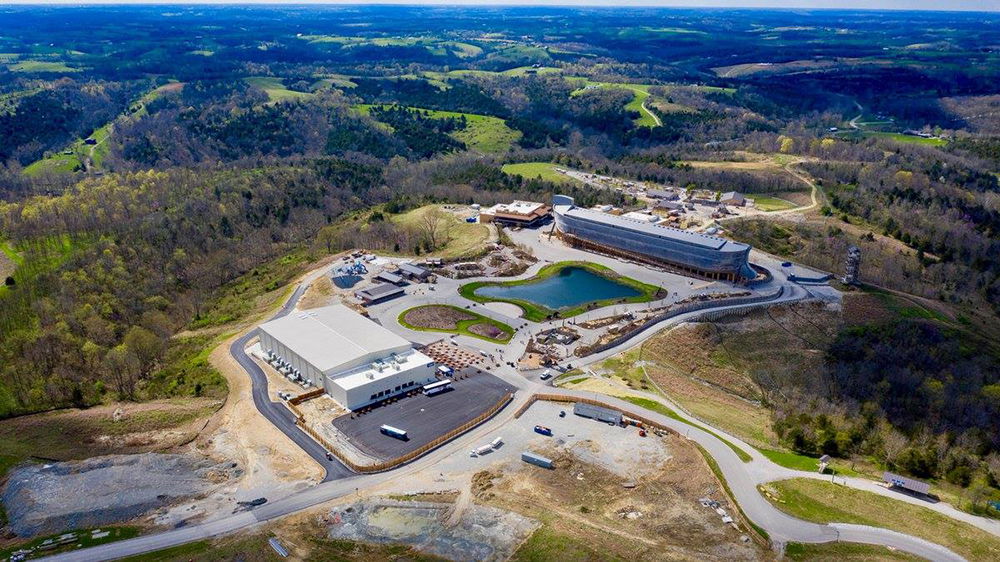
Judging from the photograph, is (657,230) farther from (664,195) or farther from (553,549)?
(553,549)

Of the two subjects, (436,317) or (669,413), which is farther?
(436,317)

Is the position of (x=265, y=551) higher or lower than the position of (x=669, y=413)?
higher

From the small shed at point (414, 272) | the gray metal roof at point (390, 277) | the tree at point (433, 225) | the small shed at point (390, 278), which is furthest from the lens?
the tree at point (433, 225)

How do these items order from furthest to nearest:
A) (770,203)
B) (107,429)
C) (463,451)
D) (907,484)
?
(770,203) → (107,429) → (463,451) → (907,484)

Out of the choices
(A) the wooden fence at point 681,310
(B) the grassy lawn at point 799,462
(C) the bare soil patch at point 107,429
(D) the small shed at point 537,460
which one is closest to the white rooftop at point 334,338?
(C) the bare soil patch at point 107,429

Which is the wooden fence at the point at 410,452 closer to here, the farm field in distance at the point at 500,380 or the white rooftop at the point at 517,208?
the farm field in distance at the point at 500,380

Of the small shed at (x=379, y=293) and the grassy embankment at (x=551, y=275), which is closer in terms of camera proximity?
the grassy embankment at (x=551, y=275)

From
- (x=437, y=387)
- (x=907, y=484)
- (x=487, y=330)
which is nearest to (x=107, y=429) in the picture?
(x=437, y=387)
